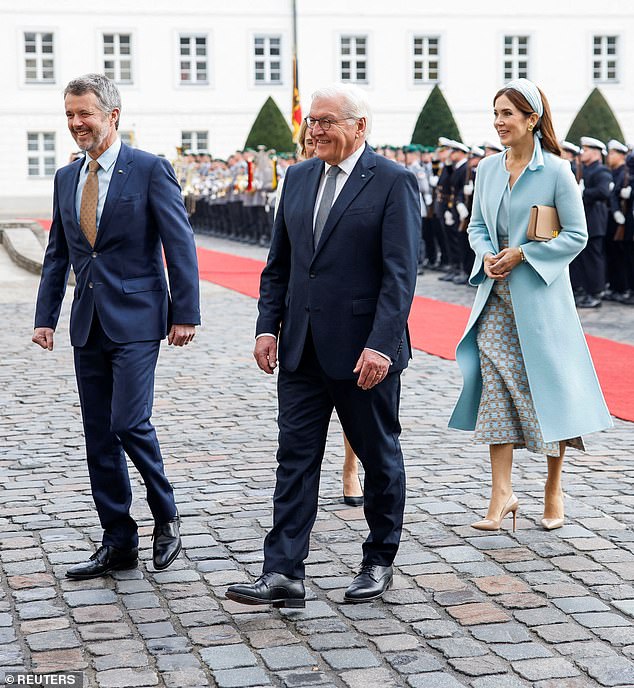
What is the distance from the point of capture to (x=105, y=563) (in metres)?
4.87

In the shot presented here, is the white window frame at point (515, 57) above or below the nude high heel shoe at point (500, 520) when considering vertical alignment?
above

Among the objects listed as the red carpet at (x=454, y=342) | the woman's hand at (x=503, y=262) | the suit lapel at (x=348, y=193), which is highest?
the suit lapel at (x=348, y=193)

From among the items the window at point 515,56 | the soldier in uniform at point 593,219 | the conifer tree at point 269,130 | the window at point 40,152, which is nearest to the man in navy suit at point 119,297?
the soldier in uniform at point 593,219

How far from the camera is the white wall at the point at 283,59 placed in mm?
41656

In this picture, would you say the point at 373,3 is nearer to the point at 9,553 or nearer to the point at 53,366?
the point at 53,366

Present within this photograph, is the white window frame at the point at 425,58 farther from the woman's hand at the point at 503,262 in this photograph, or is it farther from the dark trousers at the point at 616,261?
the woman's hand at the point at 503,262

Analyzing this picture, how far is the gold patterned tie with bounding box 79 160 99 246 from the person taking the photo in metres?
4.90

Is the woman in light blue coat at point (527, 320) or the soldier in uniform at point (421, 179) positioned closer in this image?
the woman in light blue coat at point (527, 320)

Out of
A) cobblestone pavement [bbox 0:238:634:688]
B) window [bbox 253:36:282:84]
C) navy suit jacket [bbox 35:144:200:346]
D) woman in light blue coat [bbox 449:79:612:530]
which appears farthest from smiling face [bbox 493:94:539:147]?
window [bbox 253:36:282:84]

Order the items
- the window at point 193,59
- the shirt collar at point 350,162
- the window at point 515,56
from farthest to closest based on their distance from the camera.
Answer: the window at point 515,56, the window at point 193,59, the shirt collar at point 350,162

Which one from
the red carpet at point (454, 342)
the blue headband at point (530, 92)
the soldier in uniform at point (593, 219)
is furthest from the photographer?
the soldier in uniform at point (593, 219)

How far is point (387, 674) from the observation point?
386 centimetres

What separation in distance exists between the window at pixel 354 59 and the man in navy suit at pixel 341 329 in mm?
39883

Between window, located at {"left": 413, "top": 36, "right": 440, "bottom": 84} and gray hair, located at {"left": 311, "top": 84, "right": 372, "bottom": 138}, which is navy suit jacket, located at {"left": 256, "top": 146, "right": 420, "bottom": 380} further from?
window, located at {"left": 413, "top": 36, "right": 440, "bottom": 84}
